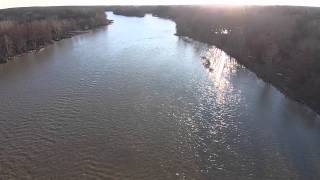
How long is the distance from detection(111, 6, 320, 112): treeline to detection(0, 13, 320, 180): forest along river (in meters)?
1.14

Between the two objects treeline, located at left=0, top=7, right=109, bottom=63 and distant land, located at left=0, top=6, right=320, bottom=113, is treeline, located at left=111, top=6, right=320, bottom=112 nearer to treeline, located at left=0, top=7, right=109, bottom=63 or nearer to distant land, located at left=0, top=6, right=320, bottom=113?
distant land, located at left=0, top=6, right=320, bottom=113

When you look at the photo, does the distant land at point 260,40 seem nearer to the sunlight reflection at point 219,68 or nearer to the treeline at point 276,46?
the treeline at point 276,46

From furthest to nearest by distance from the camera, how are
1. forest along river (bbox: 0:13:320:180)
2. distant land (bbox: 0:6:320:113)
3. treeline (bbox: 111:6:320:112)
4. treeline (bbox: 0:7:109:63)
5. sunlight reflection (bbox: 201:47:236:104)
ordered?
treeline (bbox: 0:7:109:63), sunlight reflection (bbox: 201:47:236:104), distant land (bbox: 0:6:320:113), treeline (bbox: 111:6:320:112), forest along river (bbox: 0:13:320:180)

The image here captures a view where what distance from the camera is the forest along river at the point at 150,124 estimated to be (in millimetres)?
16406

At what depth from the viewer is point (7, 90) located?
2722 cm

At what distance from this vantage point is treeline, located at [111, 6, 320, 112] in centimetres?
2596

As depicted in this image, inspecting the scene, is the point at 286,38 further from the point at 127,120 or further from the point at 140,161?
the point at 140,161

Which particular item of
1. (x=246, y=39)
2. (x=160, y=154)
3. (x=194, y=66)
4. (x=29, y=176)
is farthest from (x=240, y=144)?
(x=246, y=39)

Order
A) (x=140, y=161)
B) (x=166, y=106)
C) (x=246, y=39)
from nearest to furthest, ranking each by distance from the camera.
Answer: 1. (x=140, y=161)
2. (x=166, y=106)
3. (x=246, y=39)

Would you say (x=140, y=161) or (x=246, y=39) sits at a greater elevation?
(x=246, y=39)

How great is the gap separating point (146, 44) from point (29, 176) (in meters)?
31.4

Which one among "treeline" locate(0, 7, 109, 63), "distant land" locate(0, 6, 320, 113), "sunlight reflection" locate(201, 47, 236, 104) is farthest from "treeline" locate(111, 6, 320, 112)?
"treeline" locate(0, 7, 109, 63)

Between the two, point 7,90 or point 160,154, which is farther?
point 7,90

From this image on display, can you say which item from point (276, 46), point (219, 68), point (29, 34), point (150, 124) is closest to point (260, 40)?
point (276, 46)
